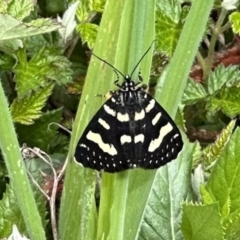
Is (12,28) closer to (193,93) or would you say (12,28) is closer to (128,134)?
(128,134)

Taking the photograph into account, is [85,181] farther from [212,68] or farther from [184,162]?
[212,68]

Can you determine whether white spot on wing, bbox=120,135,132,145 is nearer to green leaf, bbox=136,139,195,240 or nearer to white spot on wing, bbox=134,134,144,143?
white spot on wing, bbox=134,134,144,143

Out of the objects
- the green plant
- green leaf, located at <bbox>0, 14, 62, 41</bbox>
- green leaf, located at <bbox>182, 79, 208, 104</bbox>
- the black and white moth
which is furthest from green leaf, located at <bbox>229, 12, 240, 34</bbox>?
green leaf, located at <bbox>0, 14, 62, 41</bbox>

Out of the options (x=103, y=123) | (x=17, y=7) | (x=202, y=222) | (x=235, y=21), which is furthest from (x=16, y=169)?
(x=235, y=21)

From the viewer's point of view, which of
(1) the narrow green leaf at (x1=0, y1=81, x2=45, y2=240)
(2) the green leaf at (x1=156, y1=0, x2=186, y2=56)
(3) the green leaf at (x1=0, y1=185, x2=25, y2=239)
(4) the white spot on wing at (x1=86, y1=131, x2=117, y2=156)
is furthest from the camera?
(2) the green leaf at (x1=156, y1=0, x2=186, y2=56)

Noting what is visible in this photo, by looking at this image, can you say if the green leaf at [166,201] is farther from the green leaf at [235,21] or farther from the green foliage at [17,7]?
the green foliage at [17,7]

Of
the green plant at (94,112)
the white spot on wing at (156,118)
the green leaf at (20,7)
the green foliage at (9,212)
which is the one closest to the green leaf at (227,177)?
the green plant at (94,112)

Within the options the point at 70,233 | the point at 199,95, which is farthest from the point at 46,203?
the point at 199,95
